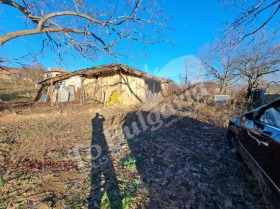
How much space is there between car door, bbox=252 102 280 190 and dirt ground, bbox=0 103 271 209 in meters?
0.46

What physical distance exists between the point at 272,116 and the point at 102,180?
318 cm

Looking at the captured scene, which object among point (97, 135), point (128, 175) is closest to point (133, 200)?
point (128, 175)

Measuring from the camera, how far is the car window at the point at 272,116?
8.29 ft

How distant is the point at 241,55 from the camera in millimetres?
19016

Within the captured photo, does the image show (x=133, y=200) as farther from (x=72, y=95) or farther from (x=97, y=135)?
(x=72, y=95)

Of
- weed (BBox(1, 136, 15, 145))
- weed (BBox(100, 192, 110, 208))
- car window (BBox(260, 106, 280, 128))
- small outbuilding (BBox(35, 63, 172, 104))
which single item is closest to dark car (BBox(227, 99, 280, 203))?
car window (BBox(260, 106, 280, 128))

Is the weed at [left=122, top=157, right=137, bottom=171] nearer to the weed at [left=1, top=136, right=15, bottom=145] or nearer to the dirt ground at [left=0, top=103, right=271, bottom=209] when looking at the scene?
the dirt ground at [left=0, top=103, right=271, bottom=209]

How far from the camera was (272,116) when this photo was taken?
273 centimetres

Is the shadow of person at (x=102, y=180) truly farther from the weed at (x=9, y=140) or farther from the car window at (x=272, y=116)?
the car window at (x=272, y=116)

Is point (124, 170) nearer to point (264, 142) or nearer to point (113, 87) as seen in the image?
point (264, 142)

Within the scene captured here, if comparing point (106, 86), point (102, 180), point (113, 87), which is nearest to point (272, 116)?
point (102, 180)

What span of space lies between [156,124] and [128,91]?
23.4 ft

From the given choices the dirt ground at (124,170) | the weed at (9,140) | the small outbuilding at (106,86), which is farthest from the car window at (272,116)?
the small outbuilding at (106,86)

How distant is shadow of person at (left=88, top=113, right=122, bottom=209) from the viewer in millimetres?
2790
